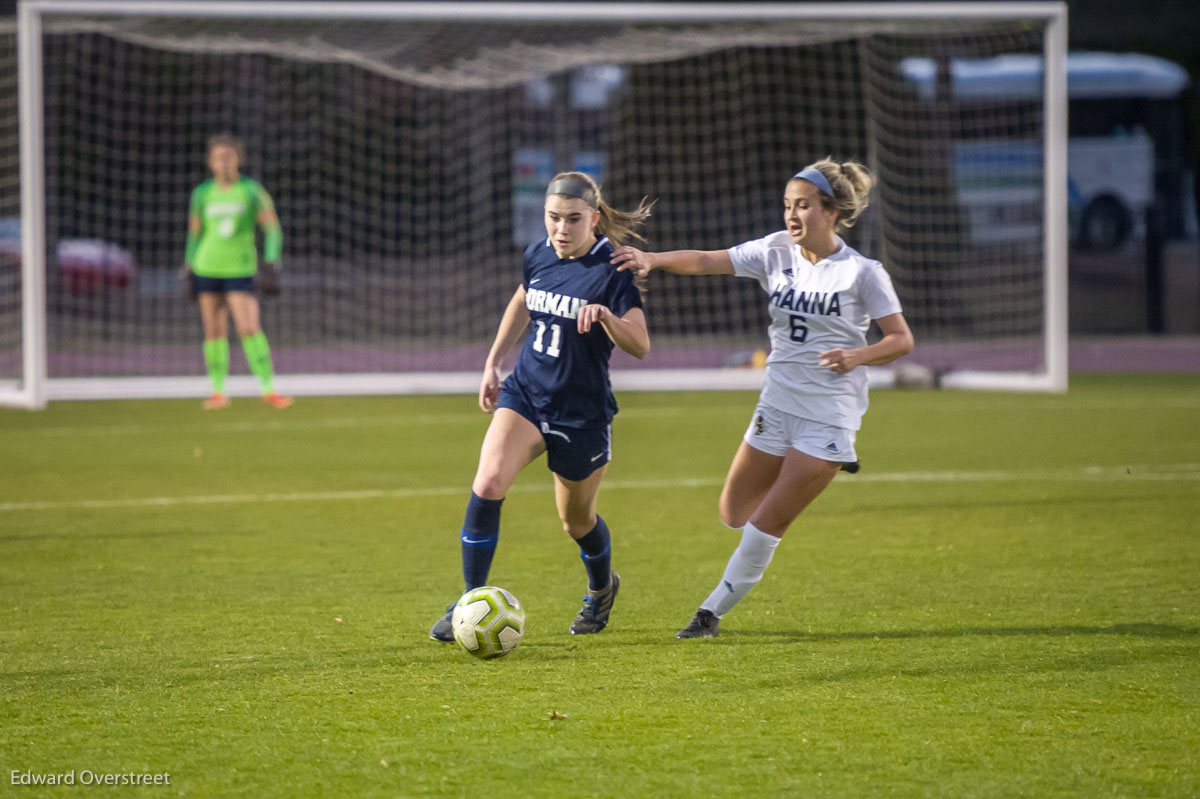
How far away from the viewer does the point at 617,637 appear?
5.45 m

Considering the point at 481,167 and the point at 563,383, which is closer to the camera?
the point at 563,383

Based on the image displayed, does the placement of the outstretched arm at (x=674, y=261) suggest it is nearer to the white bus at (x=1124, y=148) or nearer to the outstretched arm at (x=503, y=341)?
the outstretched arm at (x=503, y=341)

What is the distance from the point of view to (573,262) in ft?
17.8

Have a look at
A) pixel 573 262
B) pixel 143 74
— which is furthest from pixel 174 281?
pixel 573 262

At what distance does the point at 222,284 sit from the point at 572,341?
7.05 meters

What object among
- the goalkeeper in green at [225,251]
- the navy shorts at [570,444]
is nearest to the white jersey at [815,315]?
the navy shorts at [570,444]

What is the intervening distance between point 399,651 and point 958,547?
3323mm

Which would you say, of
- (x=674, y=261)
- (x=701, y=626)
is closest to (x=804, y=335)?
(x=674, y=261)

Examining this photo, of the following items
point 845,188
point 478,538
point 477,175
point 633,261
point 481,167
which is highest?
point 481,167

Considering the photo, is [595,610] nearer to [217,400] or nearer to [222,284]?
[217,400]

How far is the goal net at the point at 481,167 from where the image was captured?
15.5 meters

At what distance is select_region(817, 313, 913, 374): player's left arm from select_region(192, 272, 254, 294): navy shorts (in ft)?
24.5

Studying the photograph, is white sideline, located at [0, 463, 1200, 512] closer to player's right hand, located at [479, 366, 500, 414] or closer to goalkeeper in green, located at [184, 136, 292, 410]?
goalkeeper in green, located at [184, 136, 292, 410]

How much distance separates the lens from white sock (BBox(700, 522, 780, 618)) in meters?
5.37
